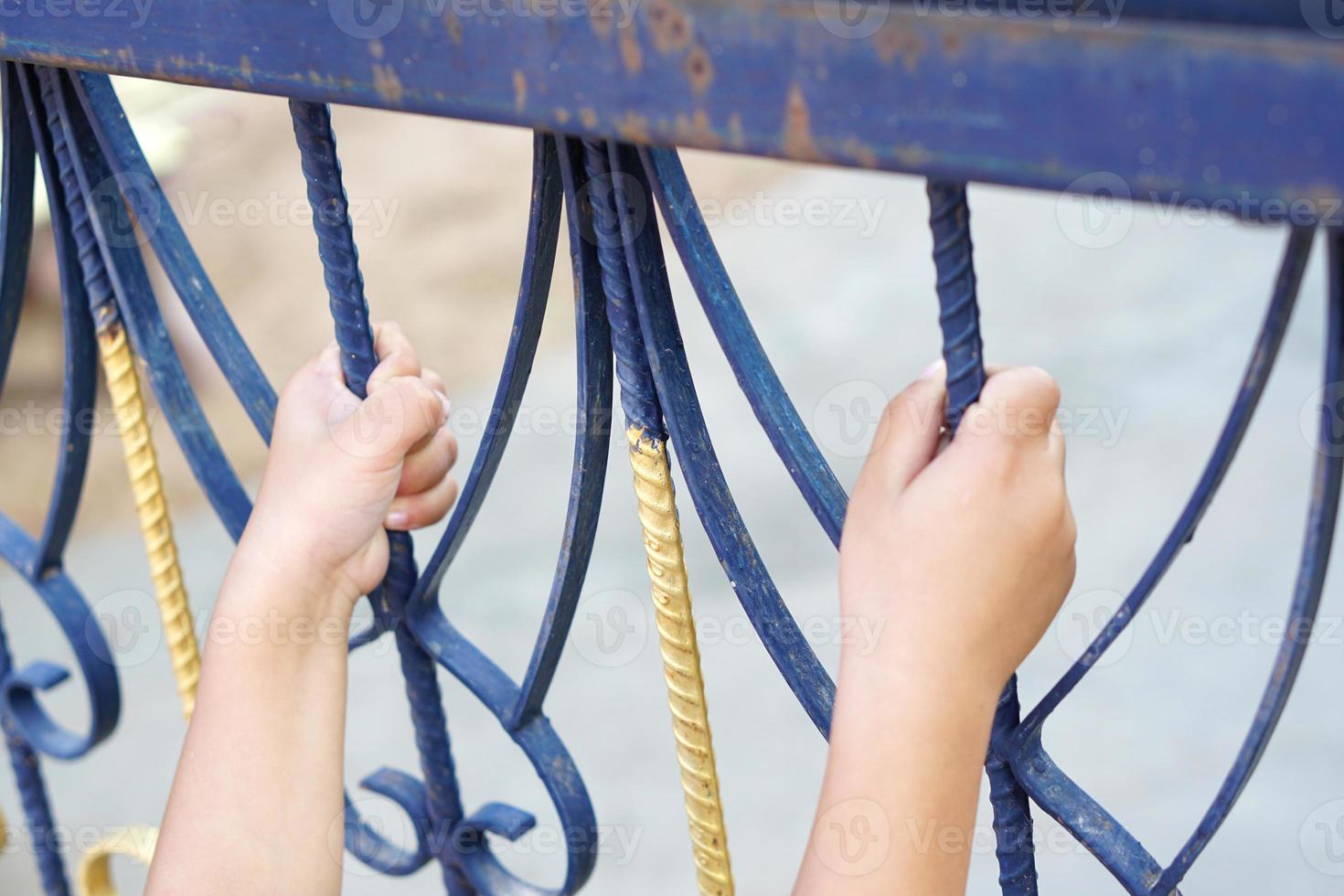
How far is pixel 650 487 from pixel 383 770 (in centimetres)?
34

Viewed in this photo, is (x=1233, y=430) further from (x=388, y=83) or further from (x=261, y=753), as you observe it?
(x=261, y=753)

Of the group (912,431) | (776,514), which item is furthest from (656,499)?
(776,514)

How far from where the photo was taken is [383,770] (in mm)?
906

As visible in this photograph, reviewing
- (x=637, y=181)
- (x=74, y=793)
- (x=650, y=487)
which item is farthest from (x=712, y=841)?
(x=74, y=793)

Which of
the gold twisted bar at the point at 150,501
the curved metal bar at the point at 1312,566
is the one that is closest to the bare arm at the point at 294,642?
the gold twisted bar at the point at 150,501

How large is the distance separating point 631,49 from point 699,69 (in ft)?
0.09

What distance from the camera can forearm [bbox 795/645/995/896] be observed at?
22.6 inches

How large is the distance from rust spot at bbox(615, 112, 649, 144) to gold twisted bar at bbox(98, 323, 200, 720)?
0.48 metres

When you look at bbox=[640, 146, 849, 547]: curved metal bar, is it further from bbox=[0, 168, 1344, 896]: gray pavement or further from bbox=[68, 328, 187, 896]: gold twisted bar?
bbox=[0, 168, 1344, 896]: gray pavement

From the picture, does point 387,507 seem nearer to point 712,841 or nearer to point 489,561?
point 712,841

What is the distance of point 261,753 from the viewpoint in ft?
2.55

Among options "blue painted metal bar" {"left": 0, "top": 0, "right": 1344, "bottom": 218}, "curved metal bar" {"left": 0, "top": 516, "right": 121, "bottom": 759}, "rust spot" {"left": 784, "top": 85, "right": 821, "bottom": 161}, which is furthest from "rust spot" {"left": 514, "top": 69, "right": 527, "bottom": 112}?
"curved metal bar" {"left": 0, "top": 516, "right": 121, "bottom": 759}

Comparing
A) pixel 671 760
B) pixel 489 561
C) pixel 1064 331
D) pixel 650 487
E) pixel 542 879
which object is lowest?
pixel 650 487

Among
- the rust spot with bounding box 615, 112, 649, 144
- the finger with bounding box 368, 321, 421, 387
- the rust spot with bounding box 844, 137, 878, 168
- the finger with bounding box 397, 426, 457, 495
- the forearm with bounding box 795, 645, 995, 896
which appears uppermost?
the finger with bounding box 368, 321, 421, 387
